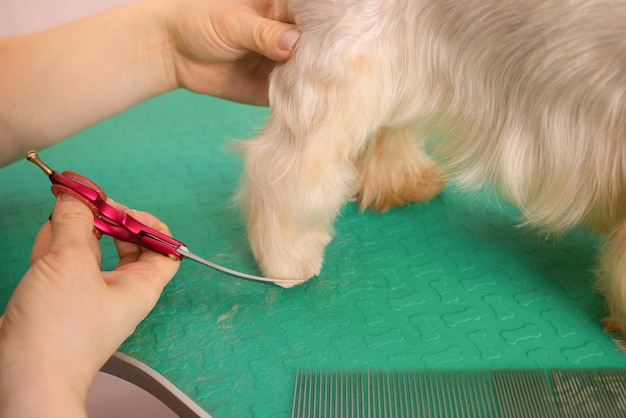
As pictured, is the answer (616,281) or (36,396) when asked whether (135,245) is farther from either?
(616,281)

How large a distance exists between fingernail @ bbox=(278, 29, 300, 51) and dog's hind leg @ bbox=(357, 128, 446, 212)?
0.29m

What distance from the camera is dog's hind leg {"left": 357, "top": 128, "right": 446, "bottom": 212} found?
1012mm

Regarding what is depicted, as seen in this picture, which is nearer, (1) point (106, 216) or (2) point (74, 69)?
(1) point (106, 216)

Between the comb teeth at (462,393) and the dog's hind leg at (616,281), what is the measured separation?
0.23 feet

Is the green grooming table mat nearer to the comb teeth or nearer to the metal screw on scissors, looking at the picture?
the comb teeth

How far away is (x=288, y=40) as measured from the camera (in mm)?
744

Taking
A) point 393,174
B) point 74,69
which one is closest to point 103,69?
point 74,69

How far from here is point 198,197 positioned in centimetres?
109

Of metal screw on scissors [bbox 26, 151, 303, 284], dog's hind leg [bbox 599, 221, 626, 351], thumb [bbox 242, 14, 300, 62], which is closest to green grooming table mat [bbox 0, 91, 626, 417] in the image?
dog's hind leg [bbox 599, 221, 626, 351]

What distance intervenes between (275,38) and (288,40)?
18mm

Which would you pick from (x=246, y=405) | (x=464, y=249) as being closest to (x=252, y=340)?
(x=246, y=405)

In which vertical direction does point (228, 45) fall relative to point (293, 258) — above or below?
above

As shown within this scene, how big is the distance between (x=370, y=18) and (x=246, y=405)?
471 mm

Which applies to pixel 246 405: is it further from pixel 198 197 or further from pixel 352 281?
pixel 198 197
